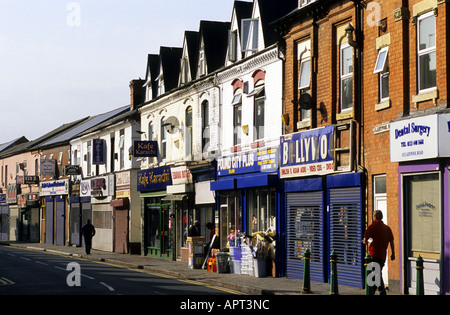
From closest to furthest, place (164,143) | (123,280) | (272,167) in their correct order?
(123,280) → (272,167) → (164,143)

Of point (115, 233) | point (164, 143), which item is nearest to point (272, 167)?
point (164, 143)

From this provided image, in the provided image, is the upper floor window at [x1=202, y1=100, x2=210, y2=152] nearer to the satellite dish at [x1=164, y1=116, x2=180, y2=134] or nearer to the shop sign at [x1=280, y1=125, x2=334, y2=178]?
the satellite dish at [x1=164, y1=116, x2=180, y2=134]

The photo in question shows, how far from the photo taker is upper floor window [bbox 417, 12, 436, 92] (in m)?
17.6

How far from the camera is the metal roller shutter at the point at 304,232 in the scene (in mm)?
22453

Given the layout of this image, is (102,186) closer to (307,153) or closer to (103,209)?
(103,209)

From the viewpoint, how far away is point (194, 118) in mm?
33125

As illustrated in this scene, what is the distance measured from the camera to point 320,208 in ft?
73.5

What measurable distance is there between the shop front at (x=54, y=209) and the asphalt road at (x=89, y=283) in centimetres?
2680

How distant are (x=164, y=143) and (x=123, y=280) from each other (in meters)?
14.7

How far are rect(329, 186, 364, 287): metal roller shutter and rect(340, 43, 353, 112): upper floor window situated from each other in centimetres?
251

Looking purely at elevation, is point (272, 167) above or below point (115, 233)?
above

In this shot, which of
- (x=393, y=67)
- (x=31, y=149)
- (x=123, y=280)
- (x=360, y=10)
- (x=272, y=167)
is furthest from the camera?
(x=31, y=149)

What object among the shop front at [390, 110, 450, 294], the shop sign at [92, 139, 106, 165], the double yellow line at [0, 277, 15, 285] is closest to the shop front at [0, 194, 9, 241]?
the shop sign at [92, 139, 106, 165]

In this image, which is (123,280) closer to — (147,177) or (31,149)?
(147,177)
